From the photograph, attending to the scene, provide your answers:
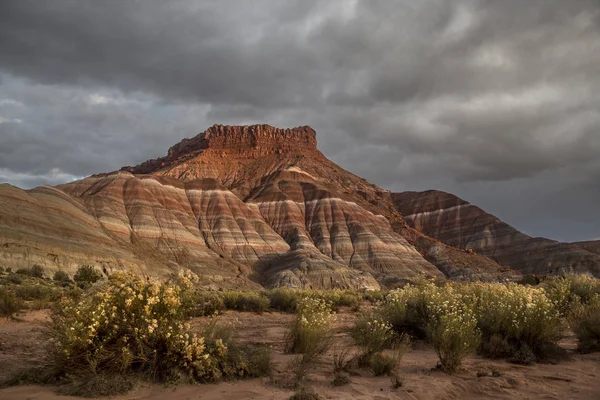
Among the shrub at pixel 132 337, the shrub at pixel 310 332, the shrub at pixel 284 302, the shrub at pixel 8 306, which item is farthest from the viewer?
the shrub at pixel 284 302

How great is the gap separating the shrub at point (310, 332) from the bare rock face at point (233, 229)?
127 ft

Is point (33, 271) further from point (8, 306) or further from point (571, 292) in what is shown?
point (571, 292)

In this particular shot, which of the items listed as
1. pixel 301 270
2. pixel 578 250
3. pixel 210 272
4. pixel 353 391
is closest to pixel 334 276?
pixel 301 270

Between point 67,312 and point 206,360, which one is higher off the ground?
point 67,312

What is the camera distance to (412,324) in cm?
1175

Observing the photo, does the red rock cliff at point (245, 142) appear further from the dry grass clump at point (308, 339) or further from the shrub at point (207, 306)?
the dry grass clump at point (308, 339)

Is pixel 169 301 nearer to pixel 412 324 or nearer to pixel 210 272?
pixel 412 324

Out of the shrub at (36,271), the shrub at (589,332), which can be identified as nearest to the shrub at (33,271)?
the shrub at (36,271)

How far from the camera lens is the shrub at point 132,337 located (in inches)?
260

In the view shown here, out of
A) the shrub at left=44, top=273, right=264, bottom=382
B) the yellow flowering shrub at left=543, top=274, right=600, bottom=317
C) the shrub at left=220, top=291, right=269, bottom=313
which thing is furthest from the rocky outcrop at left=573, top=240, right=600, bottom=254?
the shrub at left=44, top=273, right=264, bottom=382

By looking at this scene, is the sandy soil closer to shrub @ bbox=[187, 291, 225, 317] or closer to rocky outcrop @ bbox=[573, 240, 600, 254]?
shrub @ bbox=[187, 291, 225, 317]

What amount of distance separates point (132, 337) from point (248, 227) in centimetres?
8026

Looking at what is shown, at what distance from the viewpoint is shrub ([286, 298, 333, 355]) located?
8391 mm

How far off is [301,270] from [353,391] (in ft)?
209
